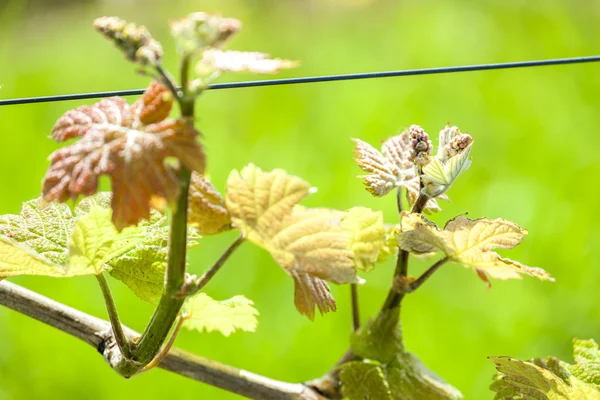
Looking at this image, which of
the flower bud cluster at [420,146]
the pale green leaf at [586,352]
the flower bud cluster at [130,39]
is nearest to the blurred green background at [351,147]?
the pale green leaf at [586,352]

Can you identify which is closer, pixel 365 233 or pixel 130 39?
pixel 130 39

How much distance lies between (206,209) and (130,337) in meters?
0.12

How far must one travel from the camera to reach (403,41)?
1.52 m

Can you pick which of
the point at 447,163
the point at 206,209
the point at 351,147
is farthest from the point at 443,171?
the point at 351,147

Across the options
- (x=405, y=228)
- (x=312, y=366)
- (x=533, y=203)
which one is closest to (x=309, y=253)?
(x=405, y=228)

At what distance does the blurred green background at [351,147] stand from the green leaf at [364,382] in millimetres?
477

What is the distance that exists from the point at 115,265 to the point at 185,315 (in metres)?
0.04

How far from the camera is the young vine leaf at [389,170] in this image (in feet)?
1.18

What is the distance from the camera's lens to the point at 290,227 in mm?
288

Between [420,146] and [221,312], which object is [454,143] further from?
[221,312]

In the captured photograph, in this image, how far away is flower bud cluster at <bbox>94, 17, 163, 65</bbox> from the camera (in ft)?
0.78

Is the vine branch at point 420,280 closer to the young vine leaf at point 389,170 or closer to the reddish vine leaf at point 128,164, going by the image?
the young vine leaf at point 389,170

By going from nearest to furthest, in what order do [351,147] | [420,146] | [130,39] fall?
[130,39] → [420,146] → [351,147]

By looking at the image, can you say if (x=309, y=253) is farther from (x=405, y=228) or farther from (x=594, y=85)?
(x=594, y=85)
